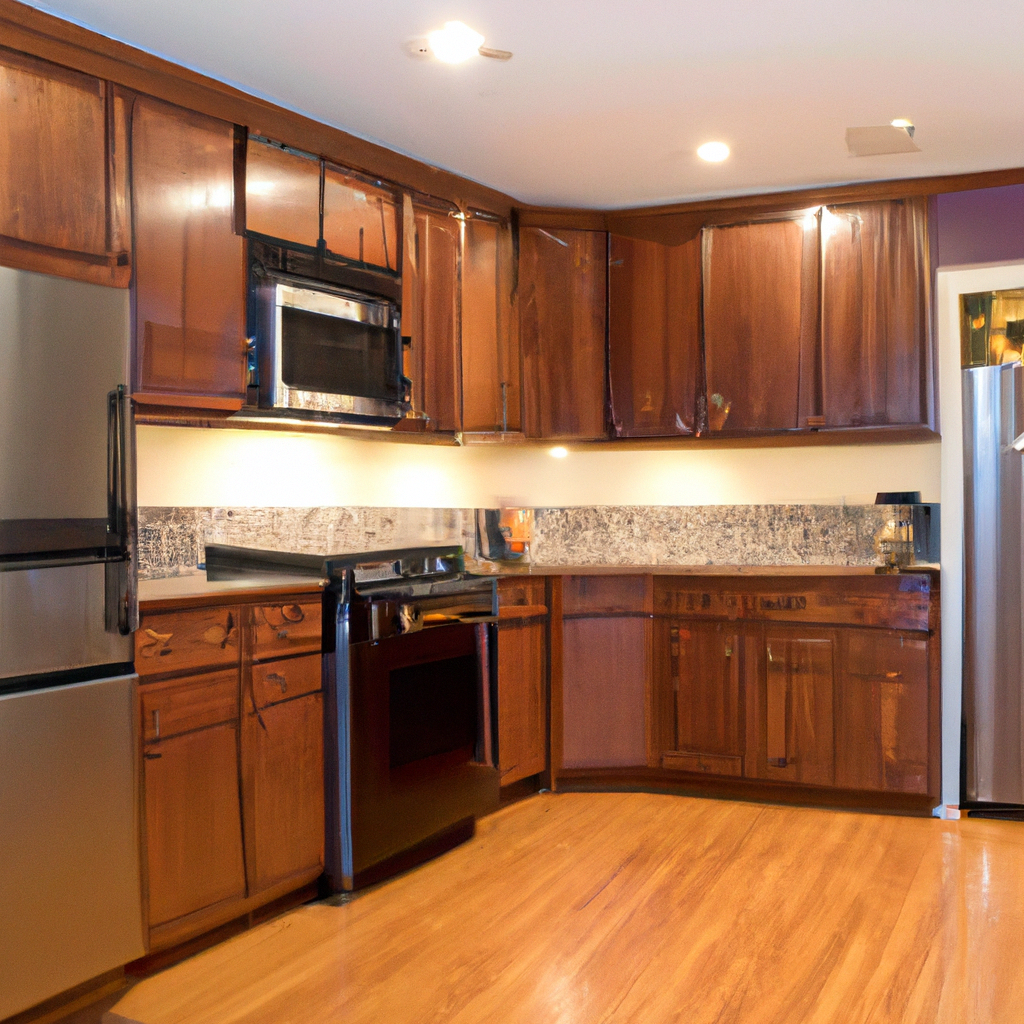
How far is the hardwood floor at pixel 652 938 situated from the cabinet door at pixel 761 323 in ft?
5.14

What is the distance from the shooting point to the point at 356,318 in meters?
3.31

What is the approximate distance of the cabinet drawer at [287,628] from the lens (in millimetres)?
2650

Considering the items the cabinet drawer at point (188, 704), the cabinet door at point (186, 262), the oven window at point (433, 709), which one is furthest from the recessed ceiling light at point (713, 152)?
the cabinet drawer at point (188, 704)

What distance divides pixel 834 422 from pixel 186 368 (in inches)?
92.6

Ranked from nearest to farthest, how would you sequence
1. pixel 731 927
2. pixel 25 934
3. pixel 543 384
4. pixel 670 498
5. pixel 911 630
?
pixel 25 934 < pixel 731 927 < pixel 911 630 < pixel 543 384 < pixel 670 498

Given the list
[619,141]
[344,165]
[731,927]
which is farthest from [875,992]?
[344,165]

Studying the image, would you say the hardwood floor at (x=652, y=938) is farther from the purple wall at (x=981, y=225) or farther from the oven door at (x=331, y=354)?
the purple wall at (x=981, y=225)

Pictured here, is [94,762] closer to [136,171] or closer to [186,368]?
[186,368]

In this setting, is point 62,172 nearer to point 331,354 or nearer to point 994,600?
point 331,354

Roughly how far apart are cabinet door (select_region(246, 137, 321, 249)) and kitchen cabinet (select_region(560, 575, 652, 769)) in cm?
162

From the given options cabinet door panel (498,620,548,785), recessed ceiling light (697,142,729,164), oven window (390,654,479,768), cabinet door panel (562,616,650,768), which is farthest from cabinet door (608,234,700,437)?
oven window (390,654,479,768)

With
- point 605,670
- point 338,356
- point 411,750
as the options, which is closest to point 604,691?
point 605,670

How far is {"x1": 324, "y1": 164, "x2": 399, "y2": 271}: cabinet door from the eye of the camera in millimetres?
3240

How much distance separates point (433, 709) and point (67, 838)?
1236 mm
